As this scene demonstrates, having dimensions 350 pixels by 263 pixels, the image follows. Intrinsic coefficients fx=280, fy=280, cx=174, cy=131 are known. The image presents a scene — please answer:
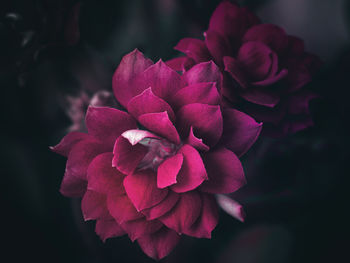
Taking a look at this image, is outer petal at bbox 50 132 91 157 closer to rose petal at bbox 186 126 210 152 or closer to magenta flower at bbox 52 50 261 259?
magenta flower at bbox 52 50 261 259

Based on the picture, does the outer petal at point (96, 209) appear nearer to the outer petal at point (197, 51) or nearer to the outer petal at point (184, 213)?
the outer petal at point (184, 213)

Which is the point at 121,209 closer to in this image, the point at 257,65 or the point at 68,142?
the point at 68,142

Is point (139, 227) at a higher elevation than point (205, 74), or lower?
lower

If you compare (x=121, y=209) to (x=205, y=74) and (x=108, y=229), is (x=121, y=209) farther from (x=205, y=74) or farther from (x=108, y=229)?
(x=205, y=74)

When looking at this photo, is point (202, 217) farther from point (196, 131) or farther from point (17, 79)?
point (17, 79)

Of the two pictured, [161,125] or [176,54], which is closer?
[161,125]

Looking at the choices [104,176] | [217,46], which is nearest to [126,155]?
[104,176]

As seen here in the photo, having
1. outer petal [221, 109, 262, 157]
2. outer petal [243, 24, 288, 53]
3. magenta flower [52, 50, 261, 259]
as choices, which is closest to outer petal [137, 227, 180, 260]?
magenta flower [52, 50, 261, 259]
